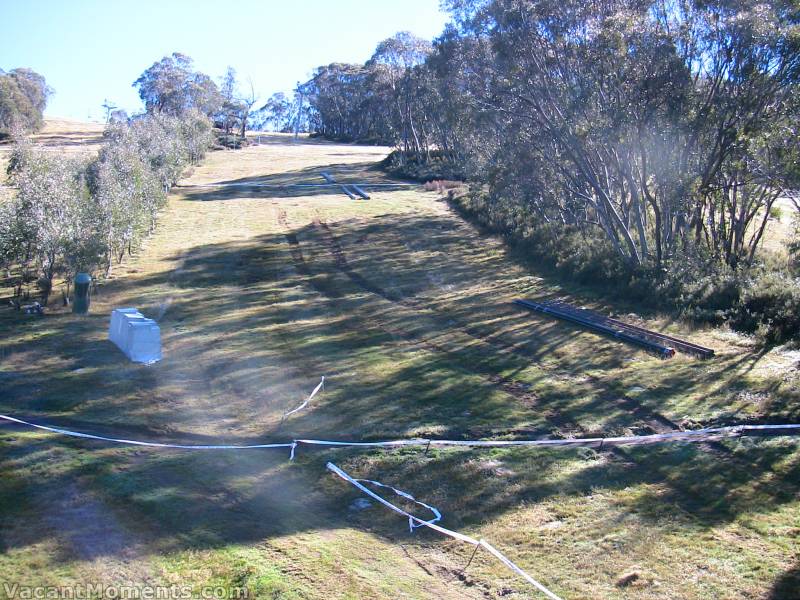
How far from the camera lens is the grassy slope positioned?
6984mm

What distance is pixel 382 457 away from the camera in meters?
9.68

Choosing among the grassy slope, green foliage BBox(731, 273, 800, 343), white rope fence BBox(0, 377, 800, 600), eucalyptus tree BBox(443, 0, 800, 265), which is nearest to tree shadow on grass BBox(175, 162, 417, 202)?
eucalyptus tree BBox(443, 0, 800, 265)

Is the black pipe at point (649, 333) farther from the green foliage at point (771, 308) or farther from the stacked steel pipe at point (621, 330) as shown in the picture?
the green foliage at point (771, 308)

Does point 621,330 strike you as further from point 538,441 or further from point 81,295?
point 81,295

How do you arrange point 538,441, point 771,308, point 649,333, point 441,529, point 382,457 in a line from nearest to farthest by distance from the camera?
point 441,529
point 382,457
point 538,441
point 649,333
point 771,308

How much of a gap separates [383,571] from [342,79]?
278 feet

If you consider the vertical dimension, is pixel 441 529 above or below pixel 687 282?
below

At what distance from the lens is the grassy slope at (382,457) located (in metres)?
6.98

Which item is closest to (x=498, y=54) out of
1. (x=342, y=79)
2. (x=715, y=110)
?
(x=715, y=110)

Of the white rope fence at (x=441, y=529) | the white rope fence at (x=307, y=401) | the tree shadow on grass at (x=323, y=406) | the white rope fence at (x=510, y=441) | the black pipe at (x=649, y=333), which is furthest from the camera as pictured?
the black pipe at (x=649, y=333)

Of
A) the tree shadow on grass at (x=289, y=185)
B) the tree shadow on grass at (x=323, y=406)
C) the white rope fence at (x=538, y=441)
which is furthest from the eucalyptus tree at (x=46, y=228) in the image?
the tree shadow on grass at (x=289, y=185)

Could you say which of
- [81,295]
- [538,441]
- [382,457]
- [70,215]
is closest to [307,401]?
[382,457]

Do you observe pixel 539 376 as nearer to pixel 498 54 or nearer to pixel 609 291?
pixel 609 291

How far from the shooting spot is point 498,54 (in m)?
22.3
